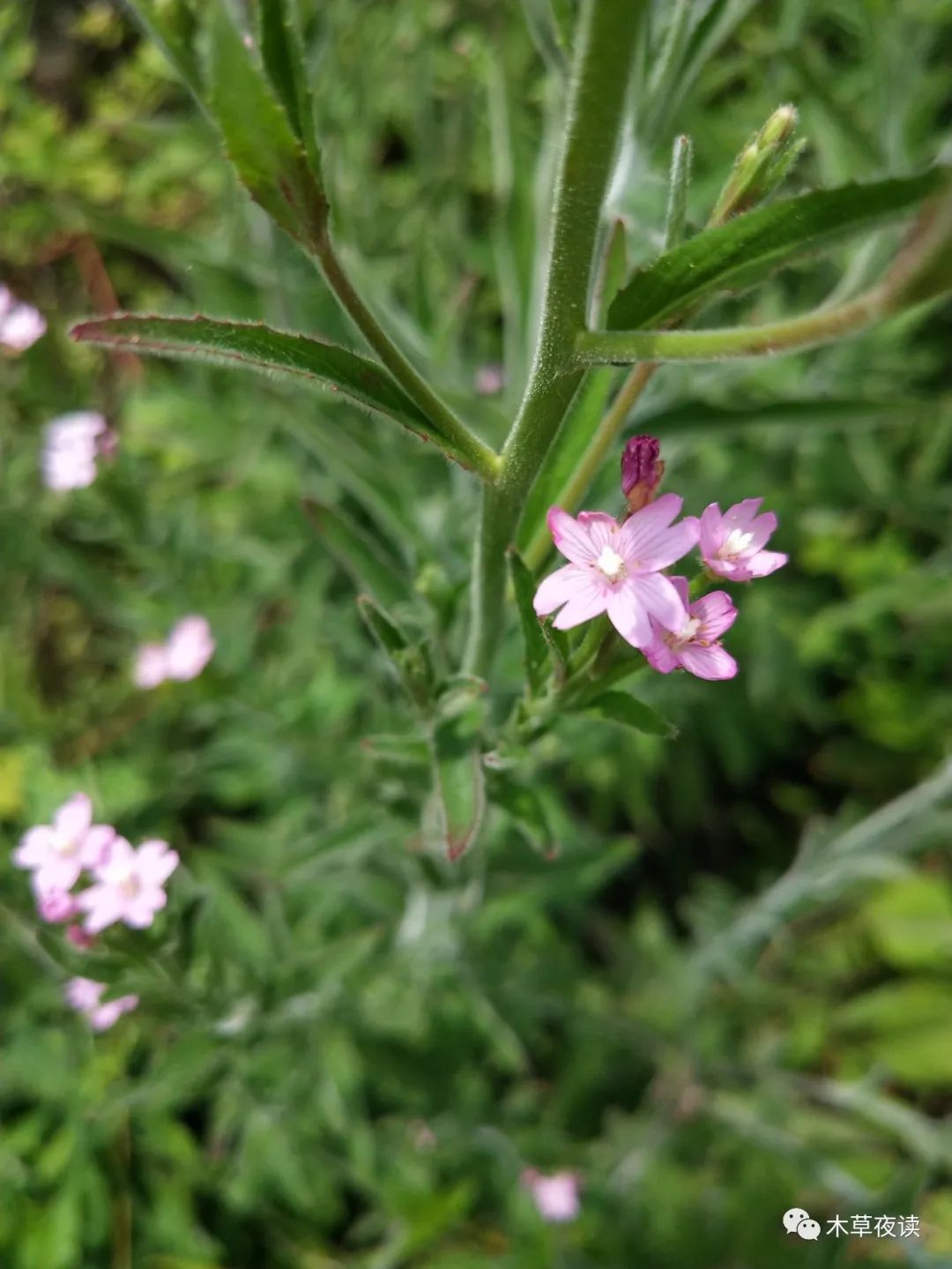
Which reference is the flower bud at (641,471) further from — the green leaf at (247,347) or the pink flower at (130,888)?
the pink flower at (130,888)

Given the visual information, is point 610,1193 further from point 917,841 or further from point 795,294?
point 795,294

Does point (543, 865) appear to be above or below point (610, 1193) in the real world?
above

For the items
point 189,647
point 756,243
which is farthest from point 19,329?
point 756,243

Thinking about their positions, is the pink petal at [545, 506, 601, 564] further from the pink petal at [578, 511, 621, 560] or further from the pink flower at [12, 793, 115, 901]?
the pink flower at [12, 793, 115, 901]

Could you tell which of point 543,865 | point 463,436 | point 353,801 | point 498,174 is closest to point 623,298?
point 463,436

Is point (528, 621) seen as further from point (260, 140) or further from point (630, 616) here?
point (260, 140)

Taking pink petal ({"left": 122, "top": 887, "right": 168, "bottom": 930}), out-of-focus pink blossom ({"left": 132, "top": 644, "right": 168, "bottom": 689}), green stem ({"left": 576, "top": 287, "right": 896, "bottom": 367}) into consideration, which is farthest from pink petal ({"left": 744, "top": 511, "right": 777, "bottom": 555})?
out-of-focus pink blossom ({"left": 132, "top": 644, "right": 168, "bottom": 689})

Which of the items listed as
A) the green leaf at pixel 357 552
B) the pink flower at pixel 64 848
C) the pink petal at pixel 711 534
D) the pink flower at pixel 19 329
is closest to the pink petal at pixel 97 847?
the pink flower at pixel 64 848
